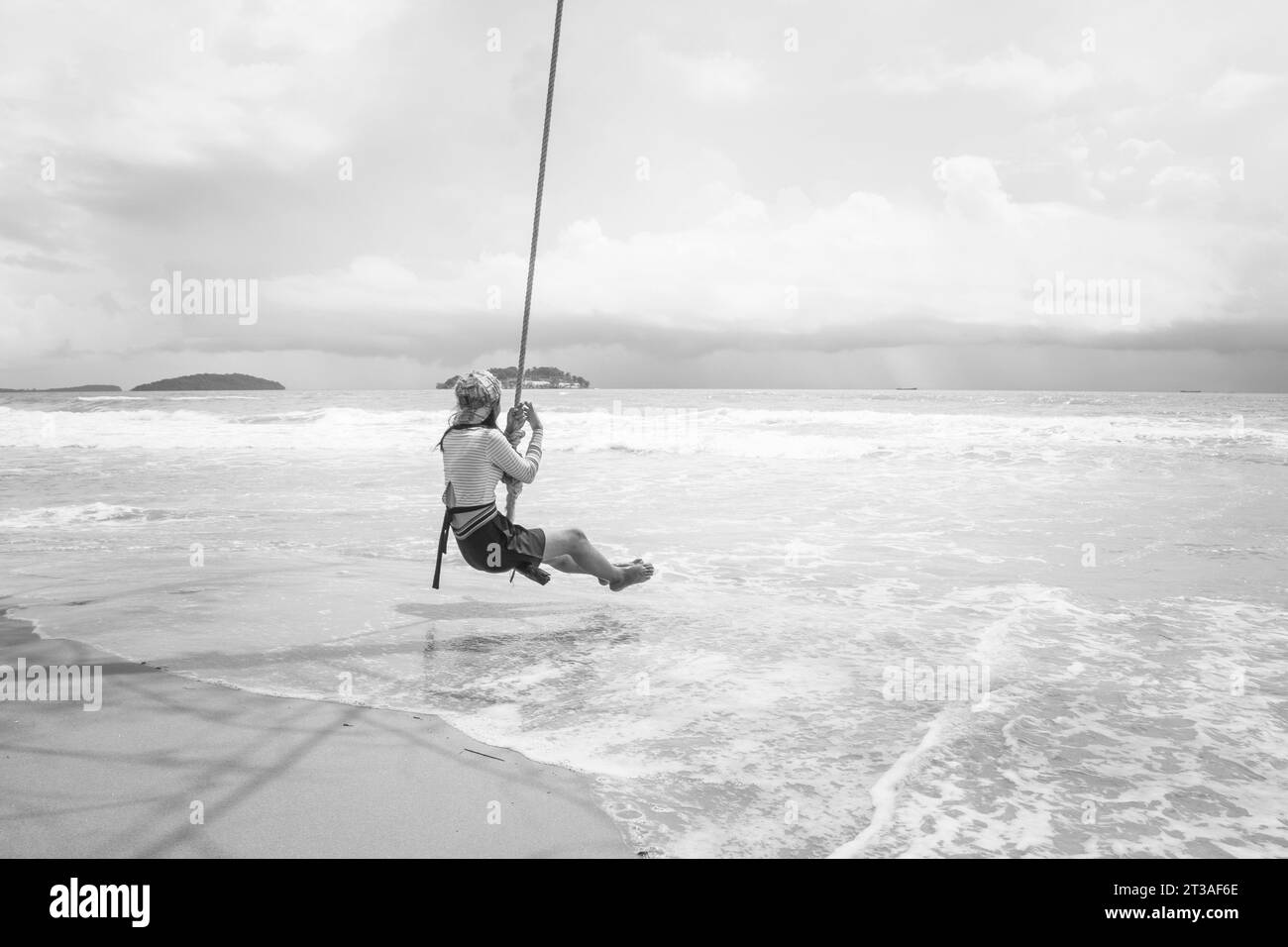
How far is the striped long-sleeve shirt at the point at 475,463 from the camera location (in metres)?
5.41

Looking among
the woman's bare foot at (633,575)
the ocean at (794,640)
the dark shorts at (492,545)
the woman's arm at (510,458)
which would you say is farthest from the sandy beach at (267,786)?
the woman's bare foot at (633,575)

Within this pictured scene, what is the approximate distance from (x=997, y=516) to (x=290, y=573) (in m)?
9.10

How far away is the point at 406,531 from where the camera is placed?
969 centimetres

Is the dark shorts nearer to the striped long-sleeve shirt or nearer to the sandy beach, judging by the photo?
the striped long-sleeve shirt

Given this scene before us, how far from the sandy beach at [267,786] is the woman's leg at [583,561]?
208 centimetres

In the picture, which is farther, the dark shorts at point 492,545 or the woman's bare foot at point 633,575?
the woman's bare foot at point 633,575

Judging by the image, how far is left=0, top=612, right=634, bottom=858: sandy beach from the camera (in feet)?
8.64

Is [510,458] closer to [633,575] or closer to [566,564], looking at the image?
[566,564]

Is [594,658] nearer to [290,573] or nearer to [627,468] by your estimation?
[290,573]

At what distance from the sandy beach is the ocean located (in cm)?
22

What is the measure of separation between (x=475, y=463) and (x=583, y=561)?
1093 mm

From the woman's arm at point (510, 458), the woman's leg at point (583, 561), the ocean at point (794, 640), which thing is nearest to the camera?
the ocean at point (794, 640)

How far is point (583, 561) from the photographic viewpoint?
584 centimetres

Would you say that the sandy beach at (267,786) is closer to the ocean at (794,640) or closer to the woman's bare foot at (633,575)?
the ocean at (794,640)
